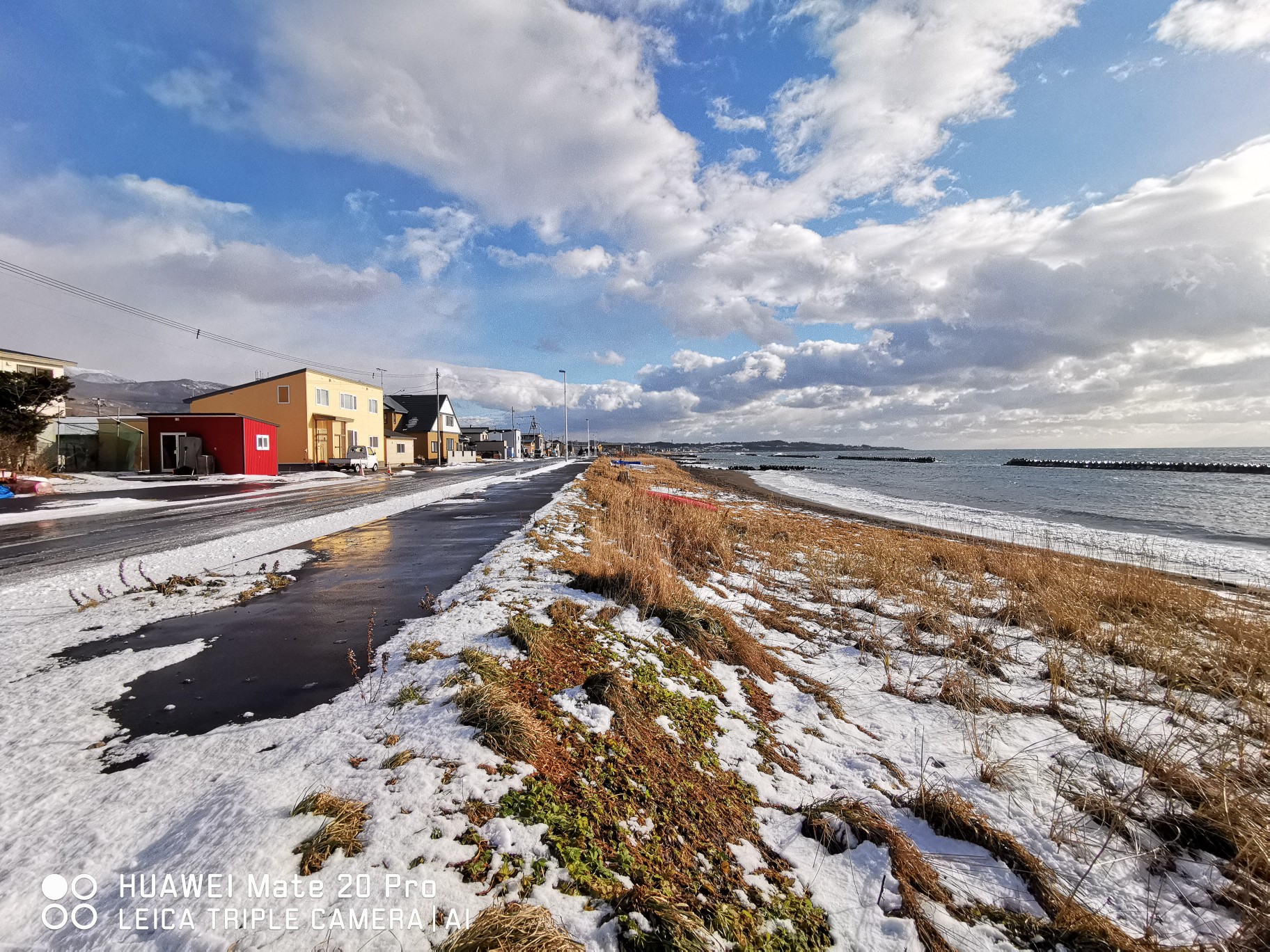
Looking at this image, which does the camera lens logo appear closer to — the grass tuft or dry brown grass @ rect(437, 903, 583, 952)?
dry brown grass @ rect(437, 903, 583, 952)

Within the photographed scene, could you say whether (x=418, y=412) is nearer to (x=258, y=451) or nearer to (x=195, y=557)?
(x=258, y=451)

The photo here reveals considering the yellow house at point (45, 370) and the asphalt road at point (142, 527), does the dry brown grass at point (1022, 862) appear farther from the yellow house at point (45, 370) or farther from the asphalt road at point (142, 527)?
the yellow house at point (45, 370)

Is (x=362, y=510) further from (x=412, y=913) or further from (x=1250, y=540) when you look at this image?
(x=1250, y=540)

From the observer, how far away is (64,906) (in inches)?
81.5

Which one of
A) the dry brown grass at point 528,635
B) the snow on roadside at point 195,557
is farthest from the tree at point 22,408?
the dry brown grass at point 528,635

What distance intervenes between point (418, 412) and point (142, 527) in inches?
2275

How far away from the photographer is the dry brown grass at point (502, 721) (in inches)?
122

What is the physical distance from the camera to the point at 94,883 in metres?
2.13

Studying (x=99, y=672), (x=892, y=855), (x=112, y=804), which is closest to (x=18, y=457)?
(x=99, y=672)

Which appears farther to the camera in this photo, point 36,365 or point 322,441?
point 322,441

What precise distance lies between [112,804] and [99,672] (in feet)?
7.61

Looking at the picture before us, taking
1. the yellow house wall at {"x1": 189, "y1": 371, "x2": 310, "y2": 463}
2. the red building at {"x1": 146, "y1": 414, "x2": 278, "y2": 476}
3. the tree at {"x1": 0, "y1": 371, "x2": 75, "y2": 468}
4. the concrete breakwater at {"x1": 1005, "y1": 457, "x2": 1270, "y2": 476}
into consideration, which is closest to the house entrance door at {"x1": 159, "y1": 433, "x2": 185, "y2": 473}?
the red building at {"x1": 146, "y1": 414, "x2": 278, "y2": 476}

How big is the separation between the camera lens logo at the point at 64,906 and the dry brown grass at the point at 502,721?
1656 millimetres

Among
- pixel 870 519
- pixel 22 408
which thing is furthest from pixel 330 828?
pixel 22 408
